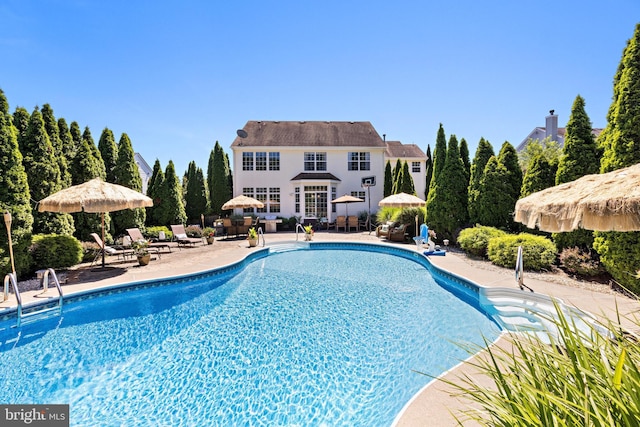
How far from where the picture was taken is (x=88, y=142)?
545 inches

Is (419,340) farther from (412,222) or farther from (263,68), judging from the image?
(263,68)

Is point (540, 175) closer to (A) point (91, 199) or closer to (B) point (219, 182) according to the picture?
(A) point (91, 199)

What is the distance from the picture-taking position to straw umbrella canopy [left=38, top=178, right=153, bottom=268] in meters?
8.77

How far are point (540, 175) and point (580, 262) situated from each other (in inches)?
147

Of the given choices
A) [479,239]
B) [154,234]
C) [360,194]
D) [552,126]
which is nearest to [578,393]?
[479,239]

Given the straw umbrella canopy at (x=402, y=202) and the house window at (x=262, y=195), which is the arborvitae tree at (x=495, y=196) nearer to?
the straw umbrella canopy at (x=402, y=202)

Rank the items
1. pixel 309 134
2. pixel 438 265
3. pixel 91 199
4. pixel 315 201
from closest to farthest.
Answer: pixel 91 199, pixel 438 265, pixel 315 201, pixel 309 134

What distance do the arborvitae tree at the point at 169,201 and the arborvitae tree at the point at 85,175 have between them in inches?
182

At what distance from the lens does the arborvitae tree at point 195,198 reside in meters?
25.2

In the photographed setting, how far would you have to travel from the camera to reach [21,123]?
398 inches

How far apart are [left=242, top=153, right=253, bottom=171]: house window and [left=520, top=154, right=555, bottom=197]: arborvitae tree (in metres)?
18.2

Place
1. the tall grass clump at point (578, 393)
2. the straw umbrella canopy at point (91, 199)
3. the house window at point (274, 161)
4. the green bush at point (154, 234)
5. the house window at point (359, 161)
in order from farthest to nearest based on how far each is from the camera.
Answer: the house window at point (359, 161) < the house window at point (274, 161) < the green bush at point (154, 234) < the straw umbrella canopy at point (91, 199) < the tall grass clump at point (578, 393)

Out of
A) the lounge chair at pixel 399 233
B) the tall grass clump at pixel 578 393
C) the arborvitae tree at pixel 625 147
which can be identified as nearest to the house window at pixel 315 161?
the lounge chair at pixel 399 233

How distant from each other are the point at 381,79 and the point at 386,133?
17103 mm
